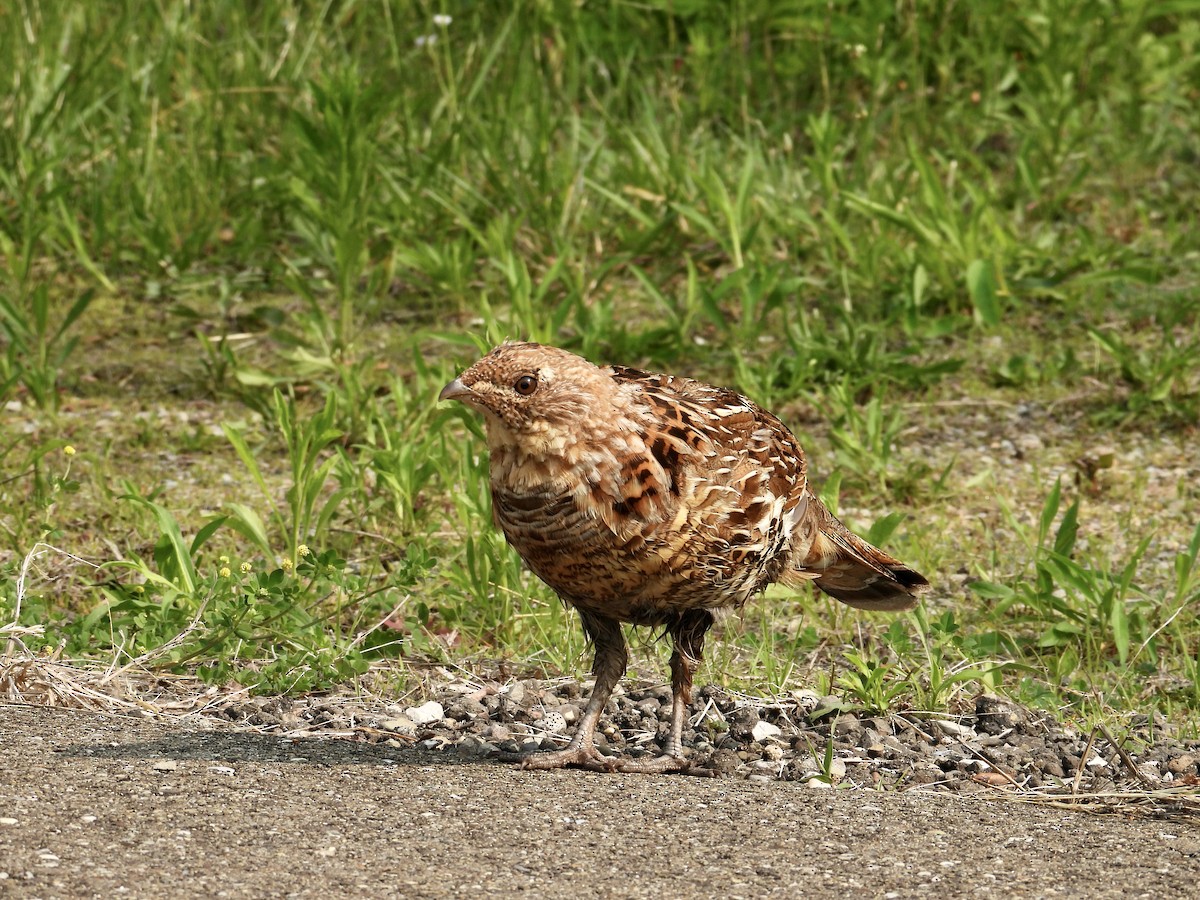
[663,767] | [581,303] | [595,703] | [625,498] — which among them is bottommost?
[663,767]

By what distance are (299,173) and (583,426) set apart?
4159 mm

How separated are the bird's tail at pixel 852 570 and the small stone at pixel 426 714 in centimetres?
107

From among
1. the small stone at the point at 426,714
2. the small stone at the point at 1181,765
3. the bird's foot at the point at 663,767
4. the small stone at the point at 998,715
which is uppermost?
the small stone at the point at 1181,765

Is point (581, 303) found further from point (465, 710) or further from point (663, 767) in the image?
point (663, 767)

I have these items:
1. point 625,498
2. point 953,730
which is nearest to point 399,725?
point 625,498

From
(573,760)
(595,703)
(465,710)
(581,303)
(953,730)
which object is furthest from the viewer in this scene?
(581,303)

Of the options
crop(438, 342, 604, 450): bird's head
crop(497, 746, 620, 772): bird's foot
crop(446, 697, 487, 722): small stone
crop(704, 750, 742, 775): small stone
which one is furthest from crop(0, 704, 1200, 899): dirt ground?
crop(438, 342, 604, 450): bird's head

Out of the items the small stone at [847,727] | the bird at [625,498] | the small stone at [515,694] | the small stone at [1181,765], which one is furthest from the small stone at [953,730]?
the small stone at [515,694]

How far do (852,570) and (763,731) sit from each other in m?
0.57

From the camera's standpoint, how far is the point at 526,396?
3.95m

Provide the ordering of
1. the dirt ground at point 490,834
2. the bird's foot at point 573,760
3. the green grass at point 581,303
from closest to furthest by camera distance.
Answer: the dirt ground at point 490,834
the bird's foot at point 573,760
the green grass at point 581,303

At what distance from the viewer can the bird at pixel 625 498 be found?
393 centimetres

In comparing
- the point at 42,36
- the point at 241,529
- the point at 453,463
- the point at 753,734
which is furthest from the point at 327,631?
the point at 42,36

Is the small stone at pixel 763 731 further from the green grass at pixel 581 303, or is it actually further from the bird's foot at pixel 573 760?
the bird's foot at pixel 573 760
